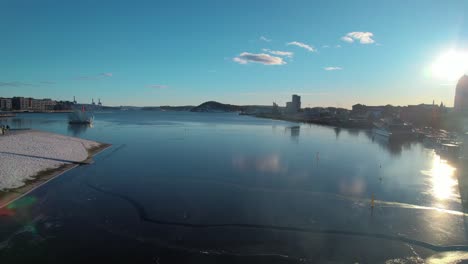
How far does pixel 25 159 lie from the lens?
22.5 m

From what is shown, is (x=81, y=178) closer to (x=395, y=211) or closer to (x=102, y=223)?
(x=102, y=223)

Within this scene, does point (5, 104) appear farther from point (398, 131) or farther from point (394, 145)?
point (394, 145)

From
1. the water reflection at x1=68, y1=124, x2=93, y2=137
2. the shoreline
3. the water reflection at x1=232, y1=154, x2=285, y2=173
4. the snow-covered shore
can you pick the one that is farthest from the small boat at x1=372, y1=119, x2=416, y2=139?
the water reflection at x1=68, y1=124, x2=93, y2=137

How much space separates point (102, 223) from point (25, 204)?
539 cm

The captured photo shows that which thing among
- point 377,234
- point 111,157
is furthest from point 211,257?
point 111,157

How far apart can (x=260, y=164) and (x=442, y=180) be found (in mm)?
14043

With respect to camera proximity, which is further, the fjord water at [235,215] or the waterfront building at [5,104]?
the waterfront building at [5,104]

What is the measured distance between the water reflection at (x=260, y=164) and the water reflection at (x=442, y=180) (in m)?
10.6

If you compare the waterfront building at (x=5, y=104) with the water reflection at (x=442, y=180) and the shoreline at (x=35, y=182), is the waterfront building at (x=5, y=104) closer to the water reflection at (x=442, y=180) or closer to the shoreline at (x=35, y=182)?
the shoreline at (x=35, y=182)

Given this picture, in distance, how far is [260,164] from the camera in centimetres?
2691

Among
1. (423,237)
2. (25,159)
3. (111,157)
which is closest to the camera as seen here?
(423,237)

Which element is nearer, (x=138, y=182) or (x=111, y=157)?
(x=138, y=182)

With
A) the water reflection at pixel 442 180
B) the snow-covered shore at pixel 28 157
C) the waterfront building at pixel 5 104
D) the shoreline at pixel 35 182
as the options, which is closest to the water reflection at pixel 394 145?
the water reflection at pixel 442 180

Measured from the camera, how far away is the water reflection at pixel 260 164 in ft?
81.1
